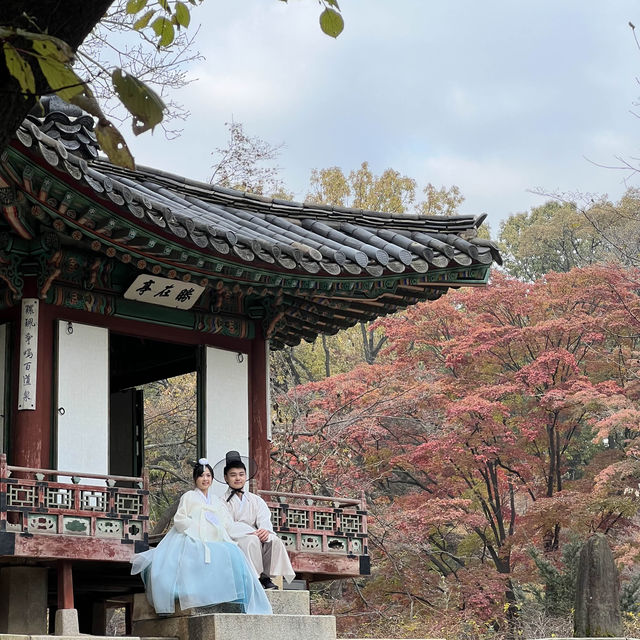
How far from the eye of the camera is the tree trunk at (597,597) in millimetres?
9320

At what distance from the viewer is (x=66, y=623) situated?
737 centimetres

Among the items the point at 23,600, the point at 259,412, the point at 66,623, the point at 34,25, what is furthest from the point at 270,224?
the point at 34,25

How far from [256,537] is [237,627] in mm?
1000

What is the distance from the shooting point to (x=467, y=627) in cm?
1805

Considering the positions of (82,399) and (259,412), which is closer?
(82,399)

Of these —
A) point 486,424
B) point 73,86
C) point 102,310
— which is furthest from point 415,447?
point 73,86

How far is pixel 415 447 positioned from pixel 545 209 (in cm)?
1812

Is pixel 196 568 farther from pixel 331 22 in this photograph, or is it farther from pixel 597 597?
pixel 331 22

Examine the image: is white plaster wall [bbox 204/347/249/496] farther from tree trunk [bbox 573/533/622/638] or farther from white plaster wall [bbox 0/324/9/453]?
tree trunk [bbox 573/533/622/638]

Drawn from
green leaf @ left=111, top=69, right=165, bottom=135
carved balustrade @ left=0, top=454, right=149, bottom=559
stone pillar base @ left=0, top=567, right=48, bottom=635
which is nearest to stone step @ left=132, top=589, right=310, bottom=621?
carved balustrade @ left=0, top=454, right=149, bottom=559

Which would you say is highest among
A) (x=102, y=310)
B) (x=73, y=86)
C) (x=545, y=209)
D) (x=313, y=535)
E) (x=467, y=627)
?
(x=545, y=209)

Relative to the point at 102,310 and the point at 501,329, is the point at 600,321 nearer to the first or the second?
the point at 501,329

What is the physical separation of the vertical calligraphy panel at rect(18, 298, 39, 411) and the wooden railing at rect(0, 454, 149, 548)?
1.86 ft

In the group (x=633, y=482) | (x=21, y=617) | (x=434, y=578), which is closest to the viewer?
(x=21, y=617)
